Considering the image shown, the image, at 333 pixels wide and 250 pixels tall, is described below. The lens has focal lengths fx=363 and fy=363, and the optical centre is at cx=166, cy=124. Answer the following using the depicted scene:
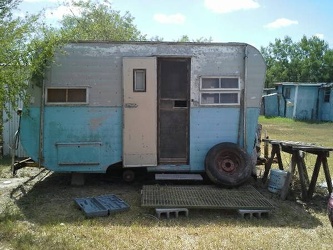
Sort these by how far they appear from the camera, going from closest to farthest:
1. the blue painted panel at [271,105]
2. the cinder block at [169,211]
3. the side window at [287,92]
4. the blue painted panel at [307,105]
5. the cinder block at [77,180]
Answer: the cinder block at [169,211] → the cinder block at [77,180] → the blue painted panel at [307,105] → the side window at [287,92] → the blue painted panel at [271,105]

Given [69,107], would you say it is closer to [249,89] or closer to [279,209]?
[249,89]

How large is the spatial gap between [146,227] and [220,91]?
2.98m

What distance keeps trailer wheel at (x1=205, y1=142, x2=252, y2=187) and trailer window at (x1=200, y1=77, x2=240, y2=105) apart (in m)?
0.80

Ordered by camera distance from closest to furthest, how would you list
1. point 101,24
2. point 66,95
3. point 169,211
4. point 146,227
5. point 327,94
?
point 146,227 < point 169,211 < point 66,95 < point 101,24 < point 327,94

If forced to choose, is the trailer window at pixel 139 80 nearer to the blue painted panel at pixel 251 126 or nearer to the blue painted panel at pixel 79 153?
the blue painted panel at pixel 79 153

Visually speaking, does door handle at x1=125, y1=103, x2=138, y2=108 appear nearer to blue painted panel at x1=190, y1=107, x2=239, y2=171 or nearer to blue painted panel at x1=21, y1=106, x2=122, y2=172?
blue painted panel at x1=21, y1=106, x2=122, y2=172

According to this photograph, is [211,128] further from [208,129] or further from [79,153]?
[79,153]

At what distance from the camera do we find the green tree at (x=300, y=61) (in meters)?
42.2

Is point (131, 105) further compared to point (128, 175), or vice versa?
point (128, 175)

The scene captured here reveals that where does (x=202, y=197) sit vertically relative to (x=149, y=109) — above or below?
below

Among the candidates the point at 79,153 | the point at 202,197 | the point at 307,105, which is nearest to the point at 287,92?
the point at 307,105

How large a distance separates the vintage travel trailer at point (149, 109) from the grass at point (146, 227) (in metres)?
0.82

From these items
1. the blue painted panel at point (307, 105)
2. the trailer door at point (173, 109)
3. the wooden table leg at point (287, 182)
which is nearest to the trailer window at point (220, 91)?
the trailer door at point (173, 109)

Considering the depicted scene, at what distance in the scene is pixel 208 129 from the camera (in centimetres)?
674
